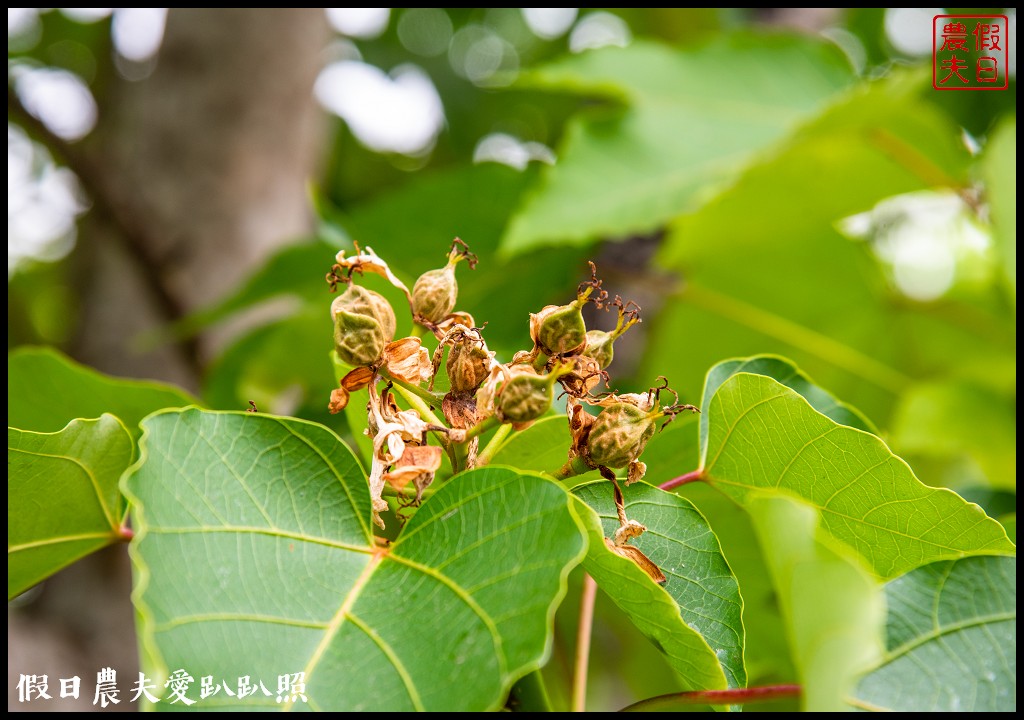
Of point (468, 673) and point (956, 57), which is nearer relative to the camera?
point (468, 673)

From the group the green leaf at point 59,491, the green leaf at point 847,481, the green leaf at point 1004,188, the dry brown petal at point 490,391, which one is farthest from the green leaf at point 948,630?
the green leaf at point 1004,188

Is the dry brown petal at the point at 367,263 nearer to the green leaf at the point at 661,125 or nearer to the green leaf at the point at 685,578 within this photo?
the green leaf at the point at 685,578

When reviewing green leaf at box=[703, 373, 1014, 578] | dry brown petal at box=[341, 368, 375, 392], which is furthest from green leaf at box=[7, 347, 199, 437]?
green leaf at box=[703, 373, 1014, 578]

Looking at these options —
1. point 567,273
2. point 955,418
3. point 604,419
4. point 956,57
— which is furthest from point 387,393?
point 956,57

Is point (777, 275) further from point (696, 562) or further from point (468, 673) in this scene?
point (468, 673)

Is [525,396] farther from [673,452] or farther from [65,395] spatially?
[65,395]

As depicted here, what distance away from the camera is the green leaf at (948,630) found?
1.53 feet

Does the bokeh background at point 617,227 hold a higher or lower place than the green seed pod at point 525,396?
higher

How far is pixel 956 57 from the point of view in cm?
165

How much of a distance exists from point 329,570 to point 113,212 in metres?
1.38

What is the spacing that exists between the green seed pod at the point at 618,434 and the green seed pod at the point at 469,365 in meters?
0.08

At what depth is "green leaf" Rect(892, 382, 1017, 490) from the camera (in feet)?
4.20

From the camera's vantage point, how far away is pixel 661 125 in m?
1.33

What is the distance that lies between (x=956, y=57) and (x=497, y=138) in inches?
52.9
